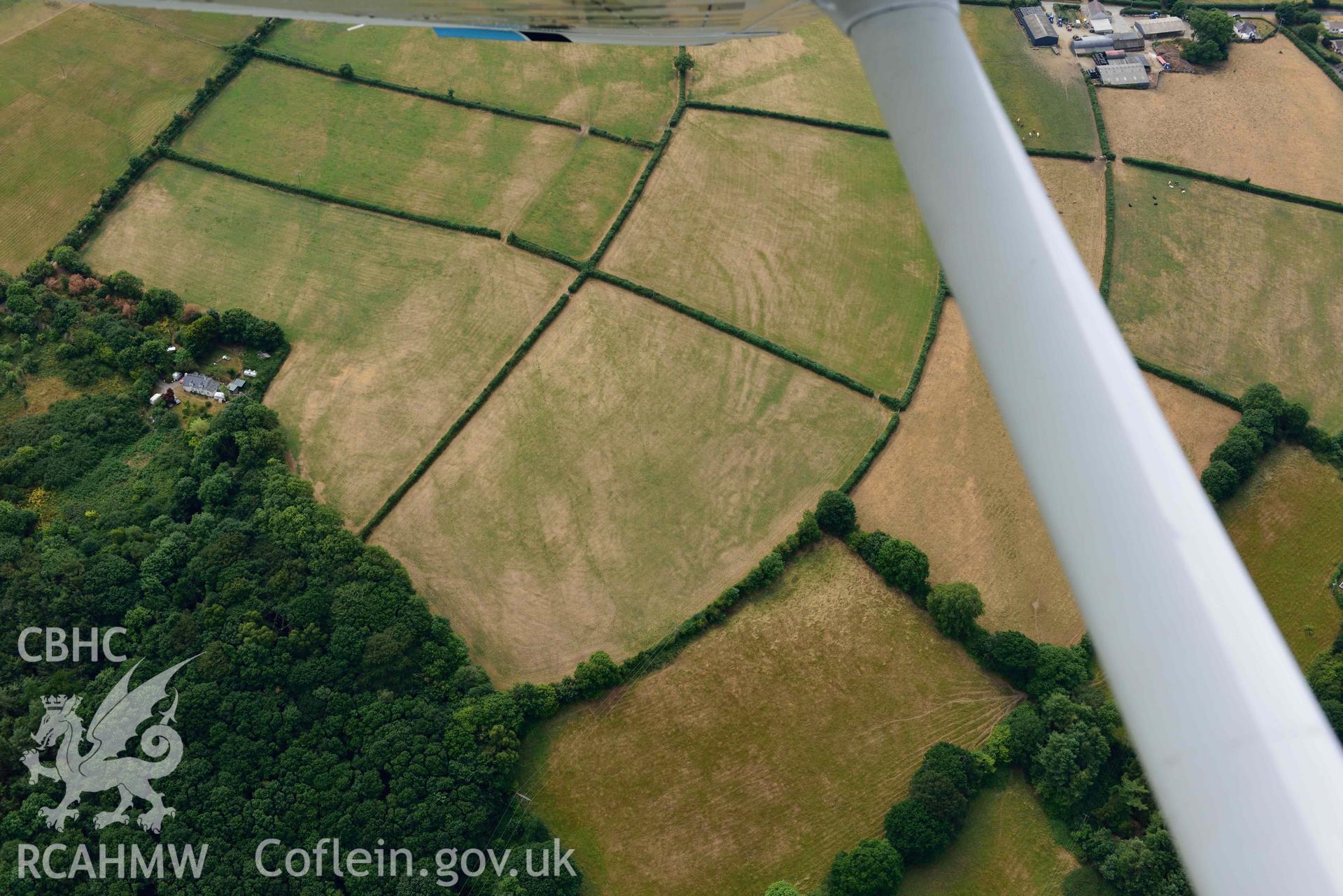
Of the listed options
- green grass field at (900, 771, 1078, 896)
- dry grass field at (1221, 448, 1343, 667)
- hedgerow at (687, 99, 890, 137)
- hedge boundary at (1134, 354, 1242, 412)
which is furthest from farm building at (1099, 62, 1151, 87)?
green grass field at (900, 771, 1078, 896)

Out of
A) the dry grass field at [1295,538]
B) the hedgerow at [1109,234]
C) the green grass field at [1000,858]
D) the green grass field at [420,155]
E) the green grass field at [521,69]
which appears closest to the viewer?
the green grass field at [1000,858]

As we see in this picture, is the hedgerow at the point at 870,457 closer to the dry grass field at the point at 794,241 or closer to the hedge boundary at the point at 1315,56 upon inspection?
the dry grass field at the point at 794,241

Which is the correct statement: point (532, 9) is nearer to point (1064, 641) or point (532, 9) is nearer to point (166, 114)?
point (1064, 641)

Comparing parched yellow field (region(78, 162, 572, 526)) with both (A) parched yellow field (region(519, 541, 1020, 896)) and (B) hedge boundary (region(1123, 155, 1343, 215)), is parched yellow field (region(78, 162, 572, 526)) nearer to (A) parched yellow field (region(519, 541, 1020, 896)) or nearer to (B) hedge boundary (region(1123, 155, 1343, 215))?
(A) parched yellow field (region(519, 541, 1020, 896))

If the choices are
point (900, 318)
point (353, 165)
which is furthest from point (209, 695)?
point (900, 318)

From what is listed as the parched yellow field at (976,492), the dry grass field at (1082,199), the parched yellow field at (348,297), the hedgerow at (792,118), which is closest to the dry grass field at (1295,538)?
the parched yellow field at (976,492)
